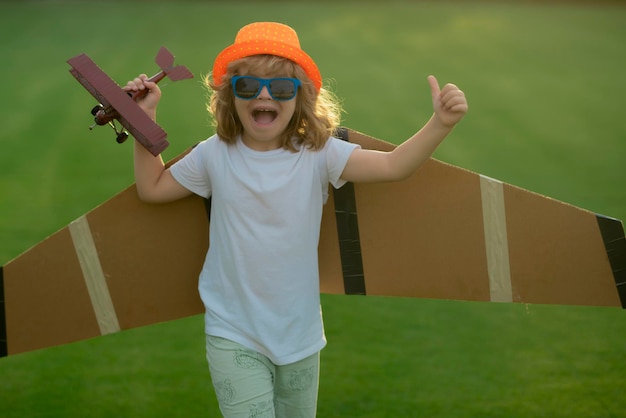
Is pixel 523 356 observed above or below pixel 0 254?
below

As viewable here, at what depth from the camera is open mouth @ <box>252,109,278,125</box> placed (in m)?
3.13

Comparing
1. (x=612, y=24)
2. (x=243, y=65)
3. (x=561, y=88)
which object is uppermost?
(x=612, y=24)

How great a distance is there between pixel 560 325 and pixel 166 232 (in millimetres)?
2350

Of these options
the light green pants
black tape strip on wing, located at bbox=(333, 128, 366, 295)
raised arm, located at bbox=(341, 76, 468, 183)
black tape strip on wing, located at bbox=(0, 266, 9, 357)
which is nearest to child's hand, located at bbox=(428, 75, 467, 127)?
raised arm, located at bbox=(341, 76, 468, 183)

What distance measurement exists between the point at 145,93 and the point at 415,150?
85cm

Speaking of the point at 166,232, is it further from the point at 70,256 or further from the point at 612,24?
the point at 612,24

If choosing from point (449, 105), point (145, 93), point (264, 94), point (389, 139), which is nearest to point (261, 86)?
point (264, 94)

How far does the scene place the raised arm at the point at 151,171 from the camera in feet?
10.7

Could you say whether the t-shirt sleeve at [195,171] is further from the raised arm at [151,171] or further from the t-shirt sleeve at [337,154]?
the t-shirt sleeve at [337,154]

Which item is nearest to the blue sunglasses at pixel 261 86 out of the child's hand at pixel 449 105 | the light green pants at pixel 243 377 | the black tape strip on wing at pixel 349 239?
the child's hand at pixel 449 105

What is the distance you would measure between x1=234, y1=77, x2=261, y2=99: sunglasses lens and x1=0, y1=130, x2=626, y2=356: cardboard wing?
49 cm

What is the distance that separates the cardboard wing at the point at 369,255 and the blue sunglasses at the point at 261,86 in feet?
1.43

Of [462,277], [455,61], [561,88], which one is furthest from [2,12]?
[462,277]

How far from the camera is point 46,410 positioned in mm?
A: 4301
